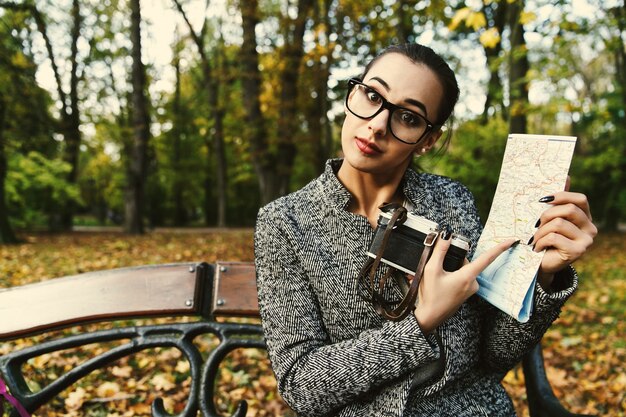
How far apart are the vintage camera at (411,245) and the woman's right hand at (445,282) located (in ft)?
0.12

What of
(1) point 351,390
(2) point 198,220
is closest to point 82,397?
(1) point 351,390

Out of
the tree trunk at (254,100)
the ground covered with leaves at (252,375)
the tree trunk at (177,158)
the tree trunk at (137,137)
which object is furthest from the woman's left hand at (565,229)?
the tree trunk at (177,158)

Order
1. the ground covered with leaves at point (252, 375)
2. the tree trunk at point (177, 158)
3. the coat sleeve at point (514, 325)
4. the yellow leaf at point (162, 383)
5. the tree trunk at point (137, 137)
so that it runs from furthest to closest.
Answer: the tree trunk at point (177, 158) → the tree trunk at point (137, 137) → the yellow leaf at point (162, 383) → the ground covered with leaves at point (252, 375) → the coat sleeve at point (514, 325)

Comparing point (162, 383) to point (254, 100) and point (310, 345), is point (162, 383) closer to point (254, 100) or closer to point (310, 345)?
point (310, 345)

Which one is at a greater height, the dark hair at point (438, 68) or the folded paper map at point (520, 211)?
the dark hair at point (438, 68)

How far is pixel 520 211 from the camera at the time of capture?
51.3 inches

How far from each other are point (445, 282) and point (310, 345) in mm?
423

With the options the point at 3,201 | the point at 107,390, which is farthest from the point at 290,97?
the point at 107,390

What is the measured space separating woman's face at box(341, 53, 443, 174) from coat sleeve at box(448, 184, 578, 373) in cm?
40

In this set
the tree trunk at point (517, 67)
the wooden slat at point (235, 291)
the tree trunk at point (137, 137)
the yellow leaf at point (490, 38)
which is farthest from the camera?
the tree trunk at point (137, 137)

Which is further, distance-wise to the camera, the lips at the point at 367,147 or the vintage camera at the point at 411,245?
the lips at the point at 367,147

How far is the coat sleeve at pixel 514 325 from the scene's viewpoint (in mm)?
1348

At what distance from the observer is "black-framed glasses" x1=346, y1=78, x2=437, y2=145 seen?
4.82ft

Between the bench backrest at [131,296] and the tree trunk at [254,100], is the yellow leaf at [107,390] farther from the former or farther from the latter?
the tree trunk at [254,100]
